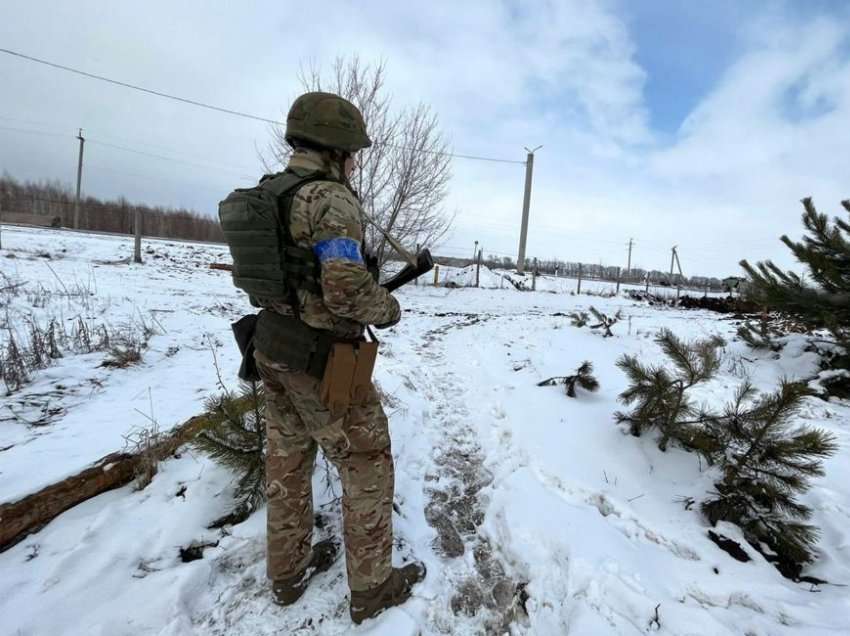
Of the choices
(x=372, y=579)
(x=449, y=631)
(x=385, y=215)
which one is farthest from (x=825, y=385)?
(x=385, y=215)

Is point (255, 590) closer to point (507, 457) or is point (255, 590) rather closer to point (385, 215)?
point (507, 457)

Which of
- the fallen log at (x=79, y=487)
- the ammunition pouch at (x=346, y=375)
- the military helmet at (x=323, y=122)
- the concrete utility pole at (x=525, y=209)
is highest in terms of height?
the concrete utility pole at (x=525, y=209)

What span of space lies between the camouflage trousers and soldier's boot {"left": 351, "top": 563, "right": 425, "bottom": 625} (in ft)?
0.11

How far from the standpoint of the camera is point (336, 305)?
147 cm

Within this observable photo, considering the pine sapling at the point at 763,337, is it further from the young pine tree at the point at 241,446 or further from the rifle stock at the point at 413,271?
the young pine tree at the point at 241,446

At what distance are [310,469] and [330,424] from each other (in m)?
0.41

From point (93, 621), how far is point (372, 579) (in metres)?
1.08

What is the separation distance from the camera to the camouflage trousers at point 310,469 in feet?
5.39

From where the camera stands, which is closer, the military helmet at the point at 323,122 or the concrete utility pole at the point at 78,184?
the military helmet at the point at 323,122

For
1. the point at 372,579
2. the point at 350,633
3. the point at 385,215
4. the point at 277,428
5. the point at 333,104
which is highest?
the point at 385,215

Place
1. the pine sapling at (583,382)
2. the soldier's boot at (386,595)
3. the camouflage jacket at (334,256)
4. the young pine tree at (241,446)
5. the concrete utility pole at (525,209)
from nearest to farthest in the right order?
the camouflage jacket at (334,256) → the soldier's boot at (386,595) → the young pine tree at (241,446) → the pine sapling at (583,382) → the concrete utility pole at (525,209)

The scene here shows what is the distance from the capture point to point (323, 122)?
163cm

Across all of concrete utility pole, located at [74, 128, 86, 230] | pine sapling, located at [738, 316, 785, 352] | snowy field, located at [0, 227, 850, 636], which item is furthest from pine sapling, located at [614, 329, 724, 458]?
concrete utility pole, located at [74, 128, 86, 230]

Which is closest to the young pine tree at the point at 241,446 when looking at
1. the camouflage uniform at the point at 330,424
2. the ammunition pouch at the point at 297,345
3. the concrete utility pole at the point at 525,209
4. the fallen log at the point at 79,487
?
the fallen log at the point at 79,487
